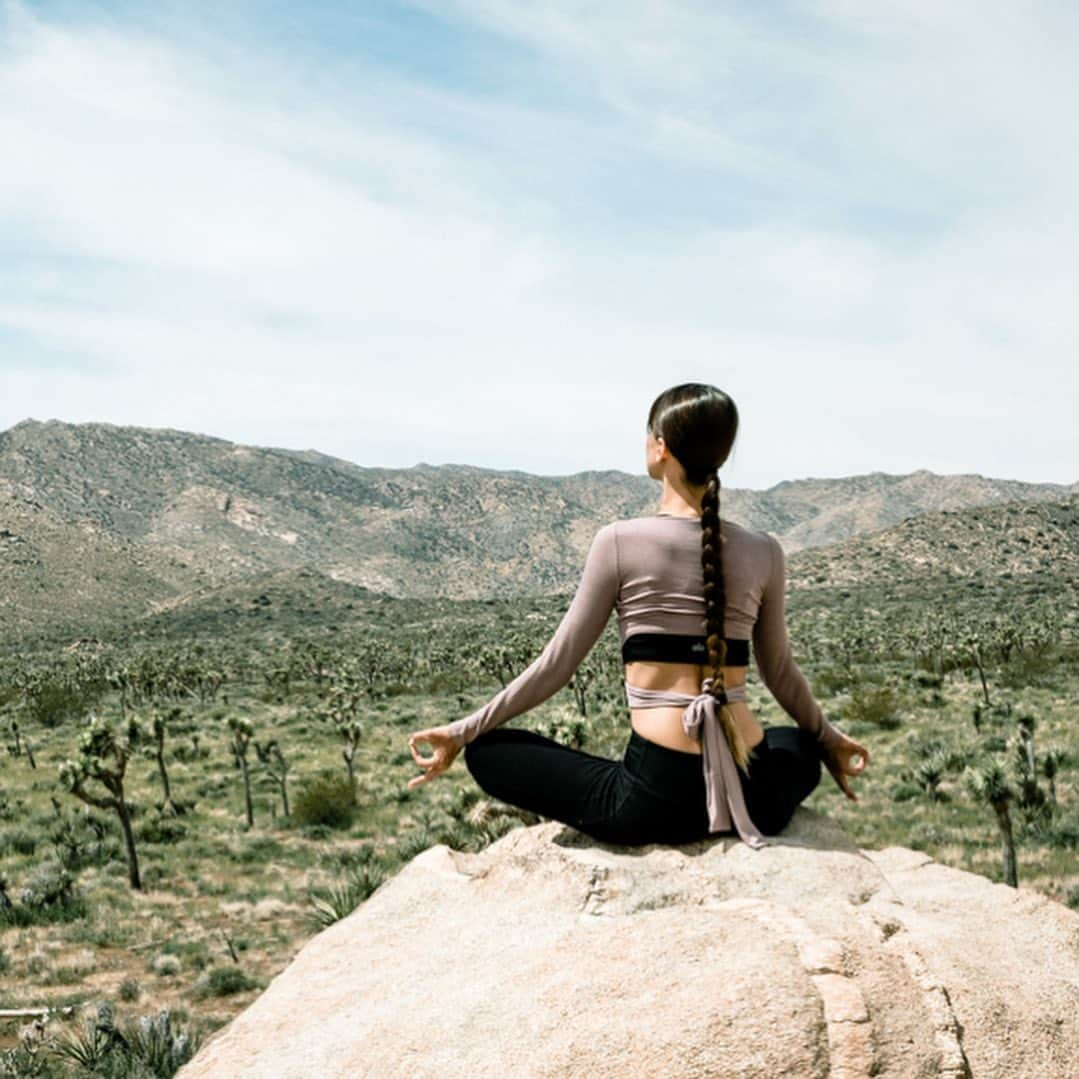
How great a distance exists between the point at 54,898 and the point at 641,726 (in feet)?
64.4

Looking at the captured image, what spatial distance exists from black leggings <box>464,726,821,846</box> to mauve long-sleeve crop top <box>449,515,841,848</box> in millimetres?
94

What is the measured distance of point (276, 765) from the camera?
1368 inches

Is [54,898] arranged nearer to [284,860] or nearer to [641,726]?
[284,860]

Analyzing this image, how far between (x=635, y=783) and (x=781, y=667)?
830 mm

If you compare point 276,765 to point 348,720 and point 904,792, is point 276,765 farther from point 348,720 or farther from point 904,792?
point 904,792

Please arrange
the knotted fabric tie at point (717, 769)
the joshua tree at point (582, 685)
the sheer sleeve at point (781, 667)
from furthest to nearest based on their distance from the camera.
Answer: the joshua tree at point (582, 685), the sheer sleeve at point (781, 667), the knotted fabric tie at point (717, 769)

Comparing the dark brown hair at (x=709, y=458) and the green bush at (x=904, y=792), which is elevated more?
the dark brown hair at (x=709, y=458)

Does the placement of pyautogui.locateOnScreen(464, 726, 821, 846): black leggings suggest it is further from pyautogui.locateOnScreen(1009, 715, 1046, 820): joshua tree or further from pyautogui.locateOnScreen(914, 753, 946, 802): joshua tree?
pyautogui.locateOnScreen(914, 753, 946, 802): joshua tree

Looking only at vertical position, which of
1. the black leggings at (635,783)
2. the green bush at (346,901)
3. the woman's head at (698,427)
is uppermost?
the woman's head at (698,427)

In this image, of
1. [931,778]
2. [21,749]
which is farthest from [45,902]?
[21,749]

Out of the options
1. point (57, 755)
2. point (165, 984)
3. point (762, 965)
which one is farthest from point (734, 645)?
point (57, 755)

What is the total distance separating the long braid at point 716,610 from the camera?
3381mm

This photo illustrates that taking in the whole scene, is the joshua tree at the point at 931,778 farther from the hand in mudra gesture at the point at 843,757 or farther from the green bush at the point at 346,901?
the hand in mudra gesture at the point at 843,757

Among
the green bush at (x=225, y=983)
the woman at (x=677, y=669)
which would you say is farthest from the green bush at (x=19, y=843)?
the woman at (x=677, y=669)
